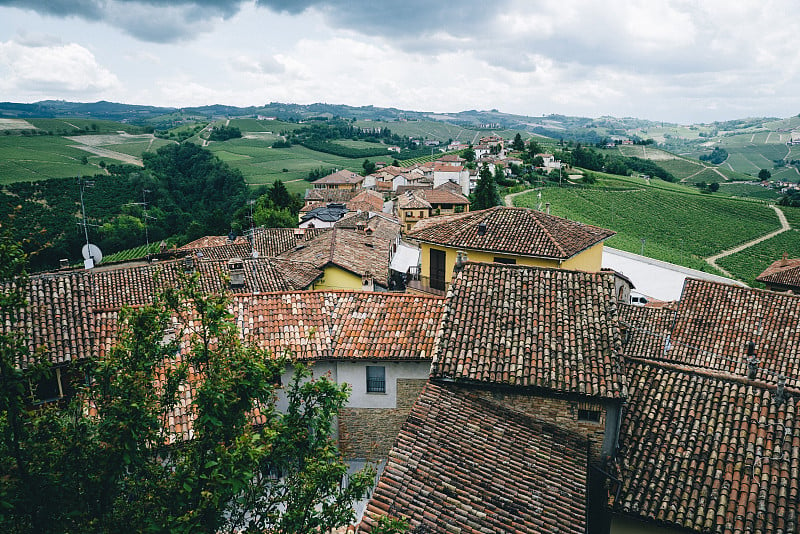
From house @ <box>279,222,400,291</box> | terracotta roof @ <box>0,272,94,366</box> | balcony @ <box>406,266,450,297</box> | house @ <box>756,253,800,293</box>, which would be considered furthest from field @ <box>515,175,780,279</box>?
terracotta roof @ <box>0,272,94,366</box>

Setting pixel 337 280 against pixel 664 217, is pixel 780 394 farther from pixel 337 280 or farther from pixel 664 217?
pixel 664 217

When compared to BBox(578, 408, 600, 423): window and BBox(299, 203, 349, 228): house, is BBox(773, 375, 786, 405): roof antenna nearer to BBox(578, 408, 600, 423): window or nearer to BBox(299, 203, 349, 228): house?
BBox(578, 408, 600, 423): window

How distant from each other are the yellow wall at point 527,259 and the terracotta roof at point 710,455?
34.2ft

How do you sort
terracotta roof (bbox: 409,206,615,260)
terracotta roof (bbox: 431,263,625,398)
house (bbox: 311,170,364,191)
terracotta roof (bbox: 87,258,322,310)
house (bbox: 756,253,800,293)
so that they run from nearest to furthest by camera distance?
terracotta roof (bbox: 431,263,625,398) → terracotta roof (bbox: 409,206,615,260) → terracotta roof (bbox: 87,258,322,310) → house (bbox: 756,253,800,293) → house (bbox: 311,170,364,191)

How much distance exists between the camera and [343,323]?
16.3 metres

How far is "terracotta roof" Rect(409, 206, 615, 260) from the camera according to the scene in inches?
924

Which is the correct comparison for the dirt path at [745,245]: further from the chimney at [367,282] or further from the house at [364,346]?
the house at [364,346]

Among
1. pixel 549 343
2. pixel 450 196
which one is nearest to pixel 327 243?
pixel 549 343

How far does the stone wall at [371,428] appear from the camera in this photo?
15.8m

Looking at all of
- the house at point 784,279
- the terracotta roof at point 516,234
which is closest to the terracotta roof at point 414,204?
the house at point 784,279

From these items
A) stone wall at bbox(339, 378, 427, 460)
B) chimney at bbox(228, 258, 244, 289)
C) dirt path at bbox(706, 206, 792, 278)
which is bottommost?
dirt path at bbox(706, 206, 792, 278)

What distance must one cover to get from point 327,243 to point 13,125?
137603mm

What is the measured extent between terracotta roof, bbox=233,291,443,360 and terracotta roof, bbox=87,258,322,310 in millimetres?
8302

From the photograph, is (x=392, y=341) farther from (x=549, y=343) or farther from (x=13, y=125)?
(x=13, y=125)
